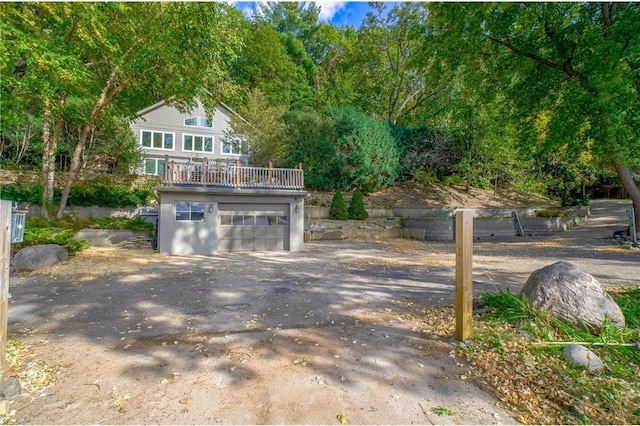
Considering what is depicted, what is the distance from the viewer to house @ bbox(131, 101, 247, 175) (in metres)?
20.8

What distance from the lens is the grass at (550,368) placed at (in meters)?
2.54

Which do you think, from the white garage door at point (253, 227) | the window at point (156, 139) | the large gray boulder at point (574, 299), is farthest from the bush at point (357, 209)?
the window at point (156, 139)

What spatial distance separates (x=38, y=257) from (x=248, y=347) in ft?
26.7

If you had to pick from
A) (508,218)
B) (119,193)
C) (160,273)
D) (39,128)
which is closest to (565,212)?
(508,218)

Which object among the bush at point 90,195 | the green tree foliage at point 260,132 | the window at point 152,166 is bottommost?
the bush at point 90,195

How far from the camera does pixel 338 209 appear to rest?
16.6 meters

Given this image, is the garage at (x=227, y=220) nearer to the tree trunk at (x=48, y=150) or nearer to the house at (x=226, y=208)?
the house at (x=226, y=208)

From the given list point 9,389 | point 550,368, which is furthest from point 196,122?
point 550,368

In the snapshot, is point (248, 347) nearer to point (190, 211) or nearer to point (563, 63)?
point (190, 211)

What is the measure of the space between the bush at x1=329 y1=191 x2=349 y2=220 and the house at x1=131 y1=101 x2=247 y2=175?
24.2 feet

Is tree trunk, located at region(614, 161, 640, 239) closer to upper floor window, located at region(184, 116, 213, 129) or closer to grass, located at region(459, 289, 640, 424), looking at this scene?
grass, located at region(459, 289, 640, 424)

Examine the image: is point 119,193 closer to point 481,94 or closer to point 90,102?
point 90,102

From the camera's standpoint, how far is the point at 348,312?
4.78 m

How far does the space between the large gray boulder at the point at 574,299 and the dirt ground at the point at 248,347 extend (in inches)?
49.1
